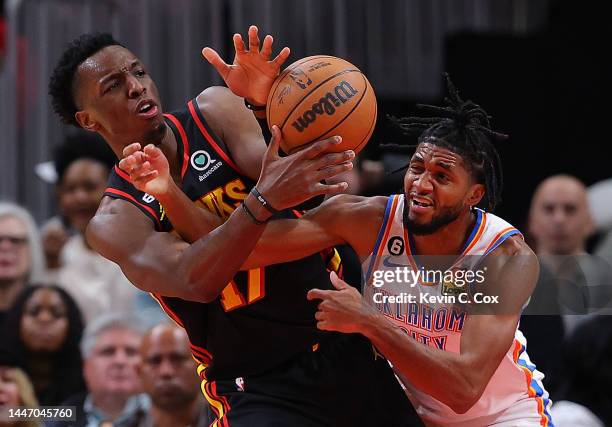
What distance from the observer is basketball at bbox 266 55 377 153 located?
11.5 feet

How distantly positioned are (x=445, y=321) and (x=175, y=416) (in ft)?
5.60

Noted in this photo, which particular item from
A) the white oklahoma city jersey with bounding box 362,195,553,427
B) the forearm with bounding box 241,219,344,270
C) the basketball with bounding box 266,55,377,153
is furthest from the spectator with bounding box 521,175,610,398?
the basketball with bounding box 266,55,377,153

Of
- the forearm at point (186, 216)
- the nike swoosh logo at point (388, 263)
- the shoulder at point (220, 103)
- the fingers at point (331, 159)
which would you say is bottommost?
the nike swoosh logo at point (388, 263)

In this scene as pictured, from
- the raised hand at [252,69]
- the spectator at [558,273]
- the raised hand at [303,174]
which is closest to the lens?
the raised hand at [303,174]

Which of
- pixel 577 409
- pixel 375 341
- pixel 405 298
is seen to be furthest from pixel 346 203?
pixel 577 409

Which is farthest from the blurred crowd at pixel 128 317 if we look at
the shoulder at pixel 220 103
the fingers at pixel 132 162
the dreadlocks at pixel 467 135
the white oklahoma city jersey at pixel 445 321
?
the fingers at pixel 132 162

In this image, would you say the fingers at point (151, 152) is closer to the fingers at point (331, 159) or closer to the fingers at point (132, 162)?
the fingers at point (132, 162)

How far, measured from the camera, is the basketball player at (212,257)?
3.65 m

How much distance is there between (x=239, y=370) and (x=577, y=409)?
1.47m

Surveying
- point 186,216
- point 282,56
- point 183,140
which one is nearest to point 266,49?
point 282,56

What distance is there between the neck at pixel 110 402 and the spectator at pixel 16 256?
1129 millimetres

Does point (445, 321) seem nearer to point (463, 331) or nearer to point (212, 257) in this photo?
point (463, 331)

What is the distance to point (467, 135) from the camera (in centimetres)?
376

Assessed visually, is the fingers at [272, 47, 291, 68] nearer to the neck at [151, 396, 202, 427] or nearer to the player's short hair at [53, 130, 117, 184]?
the neck at [151, 396, 202, 427]
